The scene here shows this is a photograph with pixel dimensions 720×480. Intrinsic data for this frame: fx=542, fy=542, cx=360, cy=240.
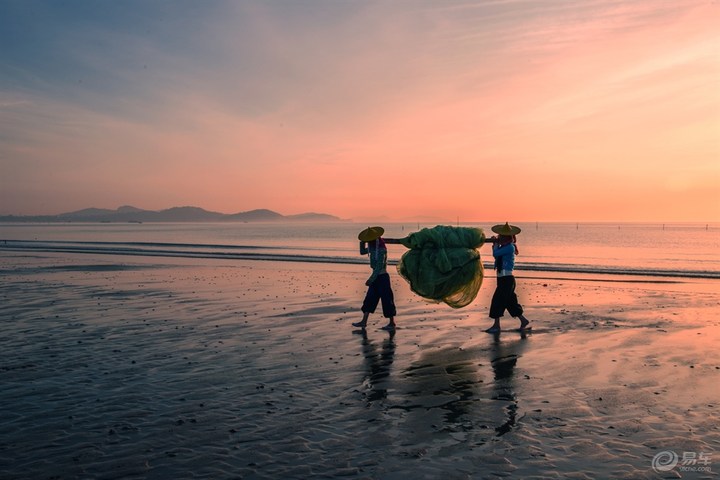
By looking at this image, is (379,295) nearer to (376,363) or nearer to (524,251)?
(376,363)

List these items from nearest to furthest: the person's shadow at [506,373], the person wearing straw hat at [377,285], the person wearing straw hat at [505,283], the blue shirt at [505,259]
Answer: the person's shadow at [506,373], the person wearing straw hat at [505,283], the person wearing straw hat at [377,285], the blue shirt at [505,259]

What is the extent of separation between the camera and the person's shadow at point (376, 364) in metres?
8.19

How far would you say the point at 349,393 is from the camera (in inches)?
320

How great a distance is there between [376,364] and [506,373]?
2.28 meters

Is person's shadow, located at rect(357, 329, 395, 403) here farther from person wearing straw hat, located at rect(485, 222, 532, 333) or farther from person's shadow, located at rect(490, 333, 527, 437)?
person wearing straw hat, located at rect(485, 222, 532, 333)

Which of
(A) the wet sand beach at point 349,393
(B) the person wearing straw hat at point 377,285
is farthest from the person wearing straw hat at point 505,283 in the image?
(B) the person wearing straw hat at point 377,285

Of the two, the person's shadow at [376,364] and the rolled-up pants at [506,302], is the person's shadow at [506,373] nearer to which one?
the rolled-up pants at [506,302]

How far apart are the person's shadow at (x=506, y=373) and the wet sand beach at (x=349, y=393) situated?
0.05 meters

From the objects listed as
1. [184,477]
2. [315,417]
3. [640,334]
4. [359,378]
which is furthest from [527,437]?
[640,334]

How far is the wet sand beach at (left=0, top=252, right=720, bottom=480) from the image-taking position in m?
5.79

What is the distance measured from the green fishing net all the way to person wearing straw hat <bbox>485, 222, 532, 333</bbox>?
0.49 metres

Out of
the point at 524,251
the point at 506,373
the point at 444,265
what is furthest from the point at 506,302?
the point at 524,251

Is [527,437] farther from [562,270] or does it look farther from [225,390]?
[562,270]

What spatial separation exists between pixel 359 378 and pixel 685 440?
4.62 metres
